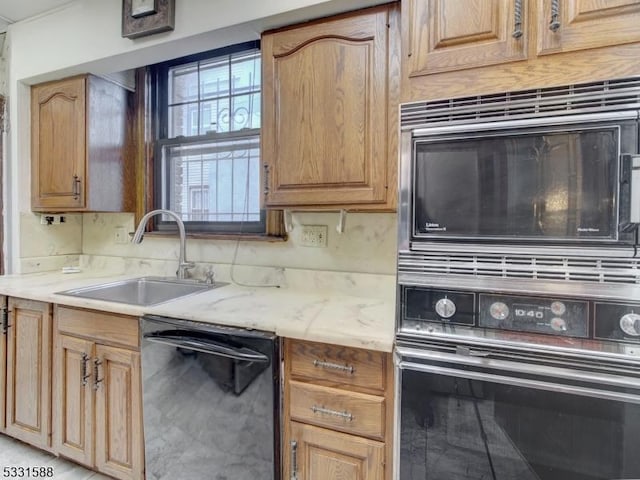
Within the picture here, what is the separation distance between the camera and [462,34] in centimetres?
103

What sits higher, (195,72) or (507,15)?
(195,72)

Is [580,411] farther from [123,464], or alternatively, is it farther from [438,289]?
[123,464]

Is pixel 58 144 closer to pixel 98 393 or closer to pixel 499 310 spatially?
pixel 98 393

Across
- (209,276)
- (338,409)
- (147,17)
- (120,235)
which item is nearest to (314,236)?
(209,276)

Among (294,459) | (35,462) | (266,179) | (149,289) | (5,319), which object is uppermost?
(266,179)

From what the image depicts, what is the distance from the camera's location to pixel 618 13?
0.89 m

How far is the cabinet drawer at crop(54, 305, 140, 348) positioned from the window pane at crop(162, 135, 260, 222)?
32.3 inches

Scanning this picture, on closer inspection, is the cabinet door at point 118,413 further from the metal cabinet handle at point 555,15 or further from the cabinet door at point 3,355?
the metal cabinet handle at point 555,15

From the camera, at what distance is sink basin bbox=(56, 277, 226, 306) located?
186 centimetres

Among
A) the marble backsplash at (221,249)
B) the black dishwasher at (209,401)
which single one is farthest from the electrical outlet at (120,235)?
the black dishwasher at (209,401)

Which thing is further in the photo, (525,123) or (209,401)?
(209,401)

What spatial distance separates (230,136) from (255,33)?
617 millimetres

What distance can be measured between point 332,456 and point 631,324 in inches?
36.6

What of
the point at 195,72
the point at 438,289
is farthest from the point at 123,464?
the point at 195,72
